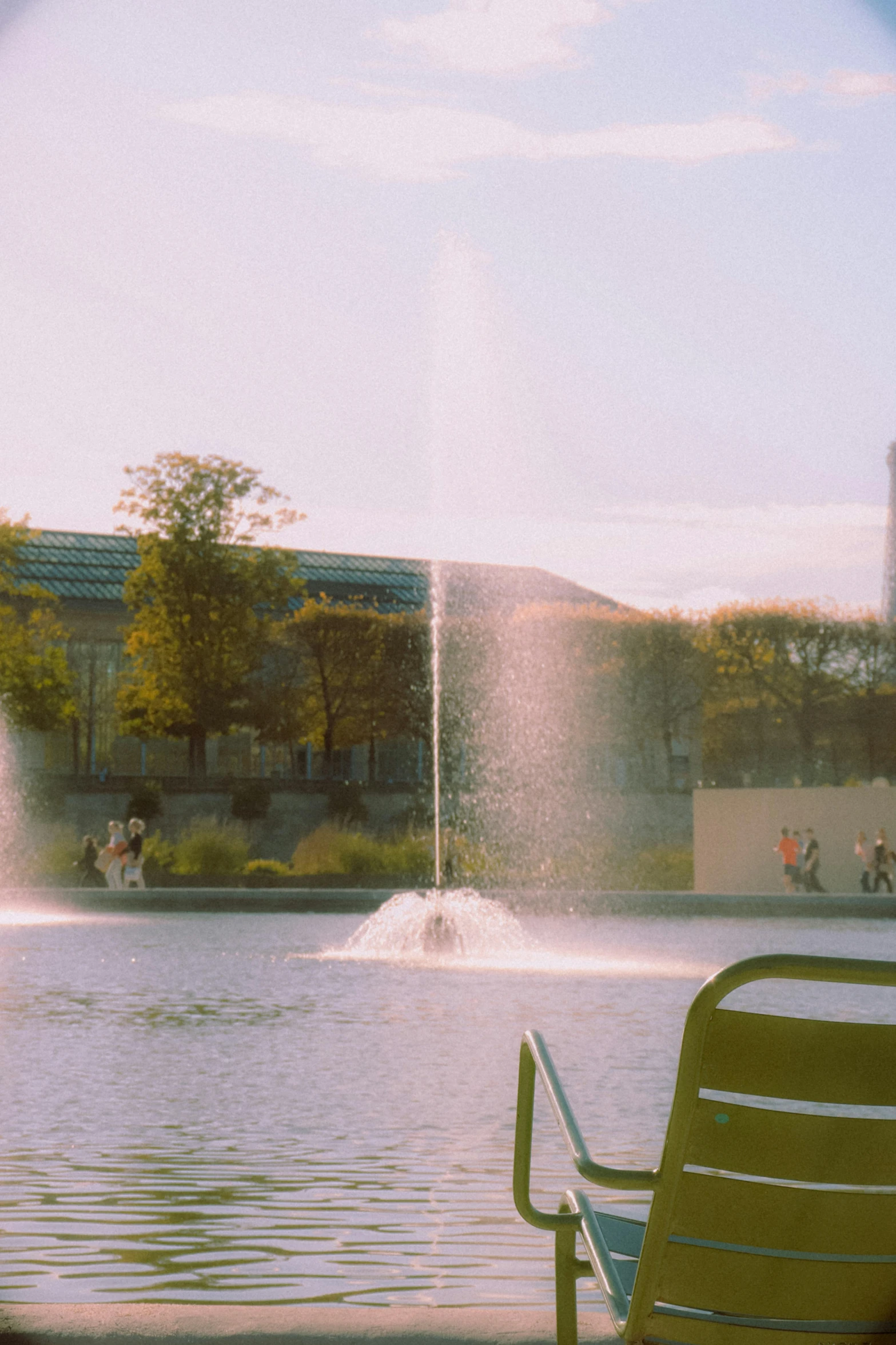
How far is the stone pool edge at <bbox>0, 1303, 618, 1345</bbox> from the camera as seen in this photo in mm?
3369

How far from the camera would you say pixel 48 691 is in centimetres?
4244

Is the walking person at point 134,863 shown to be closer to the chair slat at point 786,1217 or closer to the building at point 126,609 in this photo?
the building at point 126,609

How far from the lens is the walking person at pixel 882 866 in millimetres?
32469

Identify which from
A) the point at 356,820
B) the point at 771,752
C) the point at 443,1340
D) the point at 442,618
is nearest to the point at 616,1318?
the point at 443,1340

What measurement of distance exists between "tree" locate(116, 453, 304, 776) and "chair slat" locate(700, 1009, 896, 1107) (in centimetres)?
4175

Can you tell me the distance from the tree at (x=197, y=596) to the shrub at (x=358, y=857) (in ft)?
43.1

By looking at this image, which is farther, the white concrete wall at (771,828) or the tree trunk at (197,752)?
the tree trunk at (197,752)

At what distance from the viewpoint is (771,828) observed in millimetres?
34594

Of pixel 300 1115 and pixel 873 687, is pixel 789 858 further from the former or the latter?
pixel 300 1115

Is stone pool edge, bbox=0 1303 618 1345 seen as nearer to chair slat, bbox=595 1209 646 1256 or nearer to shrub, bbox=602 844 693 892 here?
chair slat, bbox=595 1209 646 1256

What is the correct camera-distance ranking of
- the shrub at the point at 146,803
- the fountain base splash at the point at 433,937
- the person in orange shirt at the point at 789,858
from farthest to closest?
1. the shrub at the point at 146,803
2. the person in orange shirt at the point at 789,858
3. the fountain base splash at the point at 433,937

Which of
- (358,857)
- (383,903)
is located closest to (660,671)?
(358,857)

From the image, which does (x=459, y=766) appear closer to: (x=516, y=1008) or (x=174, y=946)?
(x=174, y=946)

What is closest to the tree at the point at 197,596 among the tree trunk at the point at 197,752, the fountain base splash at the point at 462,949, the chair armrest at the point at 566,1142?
the tree trunk at the point at 197,752
